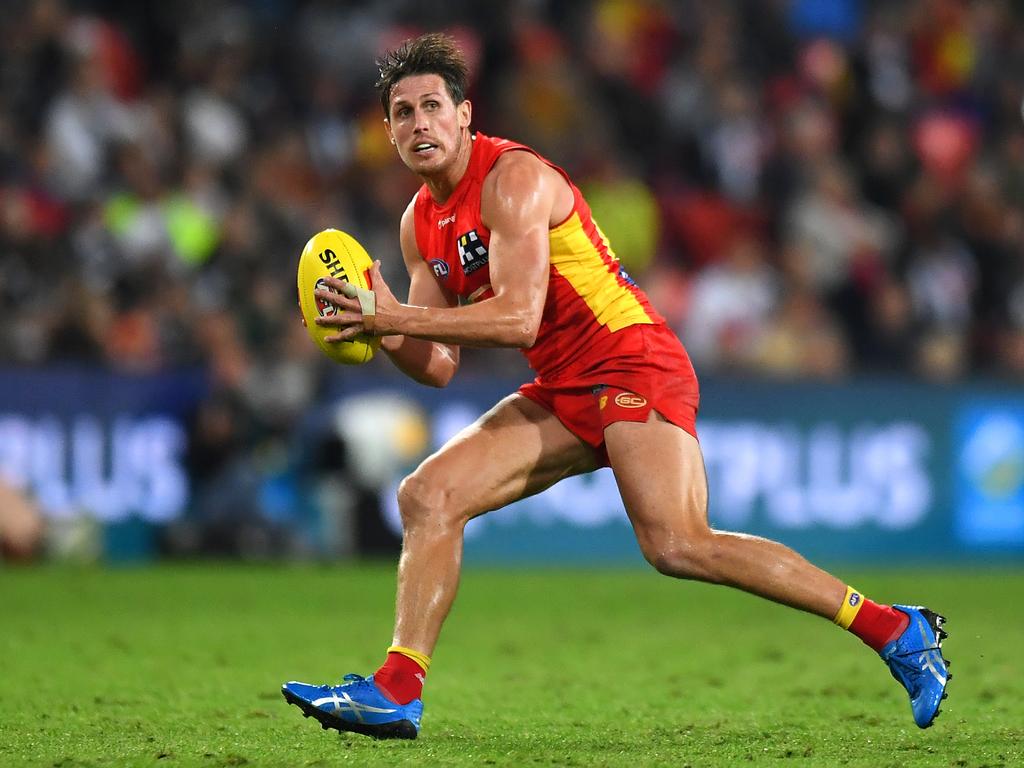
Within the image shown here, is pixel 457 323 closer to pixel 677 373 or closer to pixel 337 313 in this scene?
pixel 337 313

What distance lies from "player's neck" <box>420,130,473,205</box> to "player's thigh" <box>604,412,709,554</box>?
1055 mm

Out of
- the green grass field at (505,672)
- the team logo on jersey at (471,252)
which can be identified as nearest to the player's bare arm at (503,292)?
the team logo on jersey at (471,252)

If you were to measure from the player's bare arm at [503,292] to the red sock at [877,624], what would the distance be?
1.49 metres

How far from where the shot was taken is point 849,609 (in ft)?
18.9

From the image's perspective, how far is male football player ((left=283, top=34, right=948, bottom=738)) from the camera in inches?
224

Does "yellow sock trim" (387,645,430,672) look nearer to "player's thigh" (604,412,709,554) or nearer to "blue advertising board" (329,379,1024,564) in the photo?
"player's thigh" (604,412,709,554)

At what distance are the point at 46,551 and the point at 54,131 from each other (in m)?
3.50

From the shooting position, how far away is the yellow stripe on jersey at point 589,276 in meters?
6.08

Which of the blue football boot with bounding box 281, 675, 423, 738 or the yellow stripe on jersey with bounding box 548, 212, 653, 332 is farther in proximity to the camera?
the yellow stripe on jersey with bounding box 548, 212, 653, 332

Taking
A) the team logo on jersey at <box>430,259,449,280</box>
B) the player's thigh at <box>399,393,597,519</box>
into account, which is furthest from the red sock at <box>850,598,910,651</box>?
the team logo on jersey at <box>430,259,449,280</box>

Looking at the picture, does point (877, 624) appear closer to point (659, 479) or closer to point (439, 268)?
point (659, 479)

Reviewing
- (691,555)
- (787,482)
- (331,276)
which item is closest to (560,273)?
(331,276)

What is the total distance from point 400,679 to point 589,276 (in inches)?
63.8

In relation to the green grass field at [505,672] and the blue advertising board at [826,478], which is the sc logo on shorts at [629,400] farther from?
the blue advertising board at [826,478]
